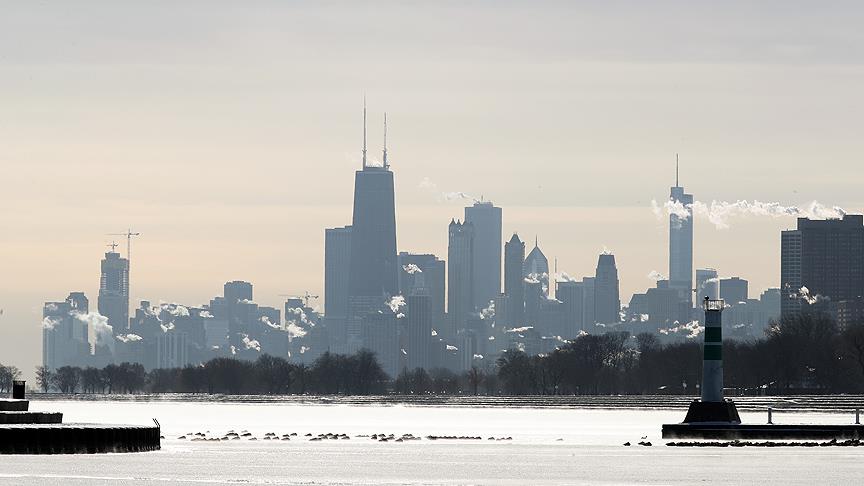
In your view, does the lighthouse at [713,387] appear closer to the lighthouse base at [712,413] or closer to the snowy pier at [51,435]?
the lighthouse base at [712,413]

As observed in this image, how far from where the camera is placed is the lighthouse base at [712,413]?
108062 mm

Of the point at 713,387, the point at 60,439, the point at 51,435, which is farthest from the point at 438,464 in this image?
the point at 713,387

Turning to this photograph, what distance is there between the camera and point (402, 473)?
70.4 metres

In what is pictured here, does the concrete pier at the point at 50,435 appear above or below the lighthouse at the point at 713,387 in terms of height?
below

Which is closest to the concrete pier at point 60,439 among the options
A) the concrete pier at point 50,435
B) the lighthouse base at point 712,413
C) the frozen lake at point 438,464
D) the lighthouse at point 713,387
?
the concrete pier at point 50,435

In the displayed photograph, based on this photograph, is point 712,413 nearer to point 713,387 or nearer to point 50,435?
point 713,387

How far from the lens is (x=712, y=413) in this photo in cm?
10812

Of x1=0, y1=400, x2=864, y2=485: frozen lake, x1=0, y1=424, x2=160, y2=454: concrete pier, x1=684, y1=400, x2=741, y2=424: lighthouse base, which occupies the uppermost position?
x1=684, y1=400, x2=741, y2=424: lighthouse base

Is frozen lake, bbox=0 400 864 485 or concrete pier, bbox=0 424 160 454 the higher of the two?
concrete pier, bbox=0 424 160 454

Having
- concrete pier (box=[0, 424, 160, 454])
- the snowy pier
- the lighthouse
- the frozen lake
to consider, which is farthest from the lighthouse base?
concrete pier (box=[0, 424, 160, 454])

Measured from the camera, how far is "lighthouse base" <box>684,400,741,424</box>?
108 meters

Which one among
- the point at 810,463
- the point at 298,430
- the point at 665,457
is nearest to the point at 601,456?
the point at 665,457

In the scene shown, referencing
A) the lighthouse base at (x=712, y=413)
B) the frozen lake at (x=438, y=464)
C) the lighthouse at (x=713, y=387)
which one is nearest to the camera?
the frozen lake at (x=438, y=464)

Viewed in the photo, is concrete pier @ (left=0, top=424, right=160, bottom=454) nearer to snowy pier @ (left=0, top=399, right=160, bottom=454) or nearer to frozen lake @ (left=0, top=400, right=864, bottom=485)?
snowy pier @ (left=0, top=399, right=160, bottom=454)
